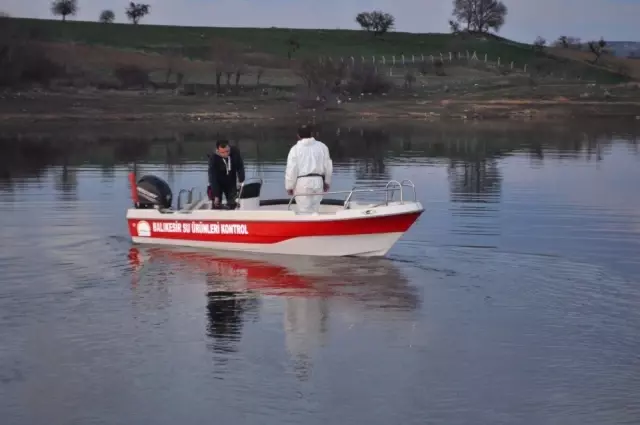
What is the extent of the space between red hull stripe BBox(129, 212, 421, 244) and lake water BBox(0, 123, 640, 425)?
31cm

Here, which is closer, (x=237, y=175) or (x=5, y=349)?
(x=5, y=349)

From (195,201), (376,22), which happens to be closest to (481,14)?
(376,22)

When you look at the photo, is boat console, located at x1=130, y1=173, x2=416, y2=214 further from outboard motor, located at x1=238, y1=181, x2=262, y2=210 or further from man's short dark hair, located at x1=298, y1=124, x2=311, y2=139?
man's short dark hair, located at x1=298, y1=124, x2=311, y2=139

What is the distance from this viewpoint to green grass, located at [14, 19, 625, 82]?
100944 millimetres

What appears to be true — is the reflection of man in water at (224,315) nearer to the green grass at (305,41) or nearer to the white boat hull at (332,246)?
the white boat hull at (332,246)

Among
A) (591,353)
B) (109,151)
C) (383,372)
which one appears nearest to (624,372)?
(591,353)

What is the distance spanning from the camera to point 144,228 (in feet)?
54.9

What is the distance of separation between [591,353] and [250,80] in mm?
69993

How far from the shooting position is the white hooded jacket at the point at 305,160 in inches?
611

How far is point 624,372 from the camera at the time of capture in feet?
32.3

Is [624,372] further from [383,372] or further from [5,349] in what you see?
[5,349]

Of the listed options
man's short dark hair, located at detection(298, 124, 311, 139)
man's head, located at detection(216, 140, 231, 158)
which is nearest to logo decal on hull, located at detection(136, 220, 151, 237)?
man's head, located at detection(216, 140, 231, 158)

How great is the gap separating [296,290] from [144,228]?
4.06m

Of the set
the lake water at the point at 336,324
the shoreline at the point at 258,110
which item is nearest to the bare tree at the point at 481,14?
the shoreline at the point at 258,110
